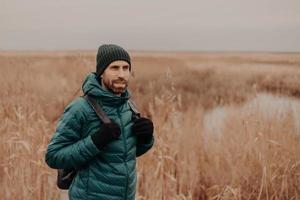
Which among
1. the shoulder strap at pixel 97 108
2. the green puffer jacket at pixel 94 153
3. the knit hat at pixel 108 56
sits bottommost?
the green puffer jacket at pixel 94 153

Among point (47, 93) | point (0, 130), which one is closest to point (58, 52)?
point (47, 93)

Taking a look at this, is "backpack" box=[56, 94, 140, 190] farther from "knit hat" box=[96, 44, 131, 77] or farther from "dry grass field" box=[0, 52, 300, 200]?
"dry grass field" box=[0, 52, 300, 200]

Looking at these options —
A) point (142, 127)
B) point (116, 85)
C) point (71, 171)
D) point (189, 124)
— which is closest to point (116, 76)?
point (116, 85)

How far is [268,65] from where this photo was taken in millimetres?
4355

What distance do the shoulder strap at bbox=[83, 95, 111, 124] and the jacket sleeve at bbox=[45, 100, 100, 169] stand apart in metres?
0.03

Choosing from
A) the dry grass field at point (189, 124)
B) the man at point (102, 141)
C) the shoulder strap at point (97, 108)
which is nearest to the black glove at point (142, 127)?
the man at point (102, 141)

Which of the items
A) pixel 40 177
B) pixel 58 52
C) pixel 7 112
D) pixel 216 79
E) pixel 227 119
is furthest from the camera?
pixel 216 79

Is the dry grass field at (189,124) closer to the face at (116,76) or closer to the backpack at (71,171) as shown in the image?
the backpack at (71,171)

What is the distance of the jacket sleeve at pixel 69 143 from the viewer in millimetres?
1377

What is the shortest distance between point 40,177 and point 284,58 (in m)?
2.44

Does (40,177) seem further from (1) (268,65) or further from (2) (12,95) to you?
(1) (268,65)

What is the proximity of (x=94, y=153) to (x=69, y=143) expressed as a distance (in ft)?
0.28

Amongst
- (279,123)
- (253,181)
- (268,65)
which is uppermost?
(268,65)

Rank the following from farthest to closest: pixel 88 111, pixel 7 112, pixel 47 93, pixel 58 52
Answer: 1. pixel 58 52
2. pixel 47 93
3. pixel 7 112
4. pixel 88 111
